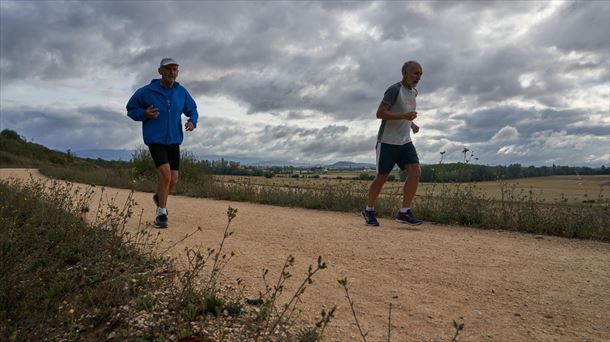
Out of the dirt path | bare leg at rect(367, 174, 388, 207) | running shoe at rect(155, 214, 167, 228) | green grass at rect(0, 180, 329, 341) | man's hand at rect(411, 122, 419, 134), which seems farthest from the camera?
man's hand at rect(411, 122, 419, 134)

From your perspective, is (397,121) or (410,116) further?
(397,121)

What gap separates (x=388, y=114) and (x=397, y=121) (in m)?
0.25

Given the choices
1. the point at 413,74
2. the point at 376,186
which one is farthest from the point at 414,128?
the point at 376,186

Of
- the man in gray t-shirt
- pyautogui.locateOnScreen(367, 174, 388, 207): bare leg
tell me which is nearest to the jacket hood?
the man in gray t-shirt

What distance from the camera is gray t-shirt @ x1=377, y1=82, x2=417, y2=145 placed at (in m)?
6.53

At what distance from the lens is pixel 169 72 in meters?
6.15

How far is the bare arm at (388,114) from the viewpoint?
622 cm

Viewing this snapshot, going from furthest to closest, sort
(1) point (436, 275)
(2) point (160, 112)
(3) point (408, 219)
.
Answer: (3) point (408, 219) < (2) point (160, 112) < (1) point (436, 275)

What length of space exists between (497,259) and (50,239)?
4.37 metres

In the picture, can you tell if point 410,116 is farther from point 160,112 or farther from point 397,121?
point 160,112

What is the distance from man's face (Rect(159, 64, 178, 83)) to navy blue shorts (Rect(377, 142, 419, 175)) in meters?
3.02

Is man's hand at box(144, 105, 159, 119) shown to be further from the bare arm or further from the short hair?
the short hair

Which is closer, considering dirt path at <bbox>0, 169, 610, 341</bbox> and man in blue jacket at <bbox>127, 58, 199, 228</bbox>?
dirt path at <bbox>0, 169, 610, 341</bbox>

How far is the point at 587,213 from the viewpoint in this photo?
650cm
